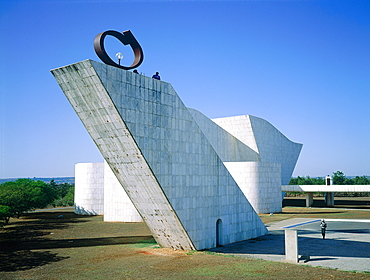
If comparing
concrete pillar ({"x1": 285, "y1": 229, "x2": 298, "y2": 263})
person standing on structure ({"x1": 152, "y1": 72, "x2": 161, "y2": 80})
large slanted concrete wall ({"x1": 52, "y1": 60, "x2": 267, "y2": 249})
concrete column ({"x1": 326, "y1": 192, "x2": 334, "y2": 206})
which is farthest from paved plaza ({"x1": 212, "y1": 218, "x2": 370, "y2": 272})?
concrete column ({"x1": 326, "y1": 192, "x2": 334, "y2": 206})

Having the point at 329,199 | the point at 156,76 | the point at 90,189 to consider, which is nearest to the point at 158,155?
the point at 156,76

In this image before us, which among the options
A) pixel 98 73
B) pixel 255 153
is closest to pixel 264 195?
pixel 255 153

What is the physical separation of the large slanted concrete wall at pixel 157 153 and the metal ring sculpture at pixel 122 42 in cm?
66

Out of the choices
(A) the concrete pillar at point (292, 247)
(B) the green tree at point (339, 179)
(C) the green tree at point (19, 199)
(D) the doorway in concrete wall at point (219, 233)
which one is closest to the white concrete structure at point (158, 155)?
(D) the doorway in concrete wall at point (219, 233)

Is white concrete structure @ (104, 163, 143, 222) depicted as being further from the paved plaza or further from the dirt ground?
the paved plaza

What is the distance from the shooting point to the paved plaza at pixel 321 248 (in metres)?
19.3

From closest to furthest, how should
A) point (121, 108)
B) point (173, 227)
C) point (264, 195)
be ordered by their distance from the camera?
point (121, 108), point (173, 227), point (264, 195)

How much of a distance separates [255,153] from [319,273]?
43022 millimetres

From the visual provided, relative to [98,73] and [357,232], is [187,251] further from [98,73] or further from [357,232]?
[357,232]

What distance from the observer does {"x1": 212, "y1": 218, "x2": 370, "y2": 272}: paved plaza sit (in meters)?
19.3

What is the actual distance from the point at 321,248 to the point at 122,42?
17.8 meters

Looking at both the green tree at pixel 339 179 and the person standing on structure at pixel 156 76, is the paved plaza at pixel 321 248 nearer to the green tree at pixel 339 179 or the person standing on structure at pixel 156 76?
the person standing on structure at pixel 156 76

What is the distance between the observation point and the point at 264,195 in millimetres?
51875

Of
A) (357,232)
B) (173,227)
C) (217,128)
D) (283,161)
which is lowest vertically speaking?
(357,232)
